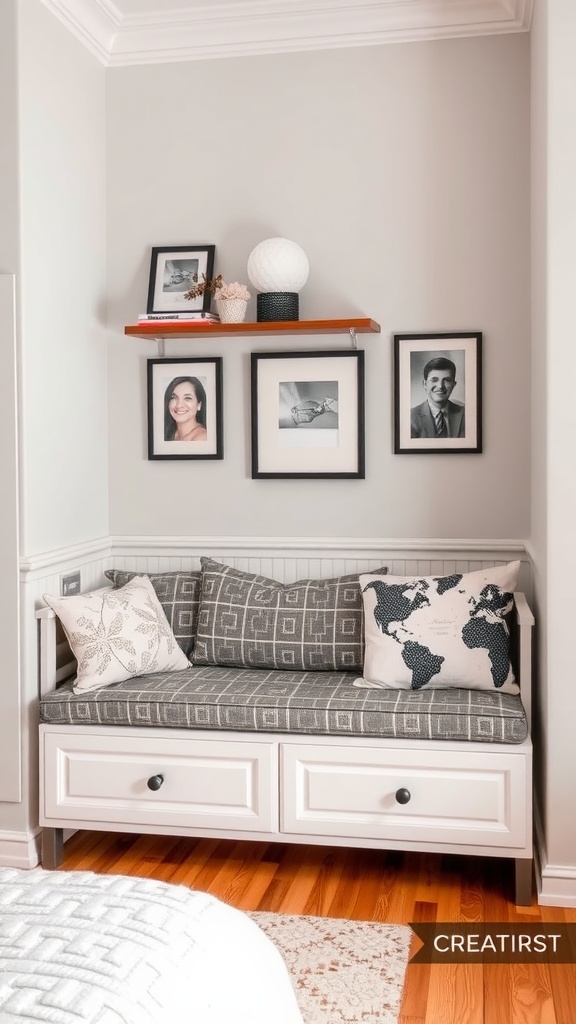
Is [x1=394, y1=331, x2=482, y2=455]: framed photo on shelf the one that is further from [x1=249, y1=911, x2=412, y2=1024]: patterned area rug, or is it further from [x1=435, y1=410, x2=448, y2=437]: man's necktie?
[x1=249, y1=911, x2=412, y2=1024]: patterned area rug

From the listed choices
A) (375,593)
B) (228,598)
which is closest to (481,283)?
(375,593)

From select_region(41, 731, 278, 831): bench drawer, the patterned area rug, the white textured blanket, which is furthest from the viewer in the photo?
select_region(41, 731, 278, 831): bench drawer

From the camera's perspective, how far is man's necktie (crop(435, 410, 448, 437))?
11.4ft

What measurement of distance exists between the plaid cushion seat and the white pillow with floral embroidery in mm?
52

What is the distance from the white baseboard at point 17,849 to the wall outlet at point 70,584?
778 mm

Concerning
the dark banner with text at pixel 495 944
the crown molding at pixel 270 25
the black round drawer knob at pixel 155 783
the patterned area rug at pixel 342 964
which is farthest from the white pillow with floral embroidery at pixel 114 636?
the crown molding at pixel 270 25

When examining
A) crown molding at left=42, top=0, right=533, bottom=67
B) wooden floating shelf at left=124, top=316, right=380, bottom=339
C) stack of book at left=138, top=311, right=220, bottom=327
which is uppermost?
crown molding at left=42, top=0, right=533, bottom=67

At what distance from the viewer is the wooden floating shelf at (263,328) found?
10.8ft

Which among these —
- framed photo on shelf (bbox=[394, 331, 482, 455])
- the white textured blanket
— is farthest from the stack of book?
the white textured blanket

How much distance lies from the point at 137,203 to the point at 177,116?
1.14ft

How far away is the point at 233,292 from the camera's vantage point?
340cm

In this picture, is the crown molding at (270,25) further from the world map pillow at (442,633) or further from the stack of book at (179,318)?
the world map pillow at (442,633)

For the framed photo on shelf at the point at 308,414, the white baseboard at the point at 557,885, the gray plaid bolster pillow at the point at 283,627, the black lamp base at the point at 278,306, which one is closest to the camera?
the white baseboard at the point at 557,885

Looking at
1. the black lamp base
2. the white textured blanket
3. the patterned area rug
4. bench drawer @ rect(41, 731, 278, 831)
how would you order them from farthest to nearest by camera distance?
the black lamp base, bench drawer @ rect(41, 731, 278, 831), the patterned area rug, the white textured blanket
